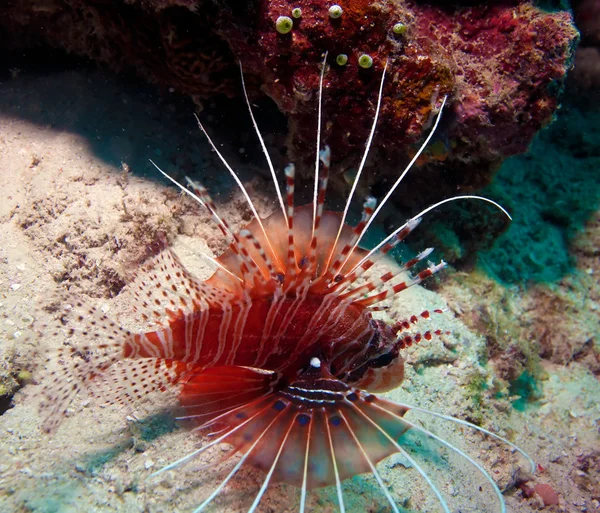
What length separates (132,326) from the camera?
3.66 meters

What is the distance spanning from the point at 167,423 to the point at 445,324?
300 cm

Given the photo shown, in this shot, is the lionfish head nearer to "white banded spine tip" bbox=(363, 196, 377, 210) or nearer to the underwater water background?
the underwater water background

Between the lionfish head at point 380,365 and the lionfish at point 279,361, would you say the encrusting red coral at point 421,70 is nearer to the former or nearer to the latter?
the lionfish at point 279,361

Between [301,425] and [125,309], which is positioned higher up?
[125,309]

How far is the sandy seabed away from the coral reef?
2.87 ft

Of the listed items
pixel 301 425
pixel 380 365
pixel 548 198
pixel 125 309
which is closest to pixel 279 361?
pixel 301 425

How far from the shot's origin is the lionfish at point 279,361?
2.57 metres

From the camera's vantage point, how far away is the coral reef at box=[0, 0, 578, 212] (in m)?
3.52

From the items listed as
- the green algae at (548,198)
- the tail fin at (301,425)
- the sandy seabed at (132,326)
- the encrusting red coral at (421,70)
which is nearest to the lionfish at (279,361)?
the tail fin at (301,425)

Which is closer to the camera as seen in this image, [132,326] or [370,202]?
[370,202]

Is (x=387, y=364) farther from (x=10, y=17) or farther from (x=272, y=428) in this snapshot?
(x=10, y=17)

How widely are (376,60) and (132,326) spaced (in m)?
3.07

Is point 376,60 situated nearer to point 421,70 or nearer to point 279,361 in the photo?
point 421,70

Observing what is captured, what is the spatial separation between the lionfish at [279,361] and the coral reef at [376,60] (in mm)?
942
